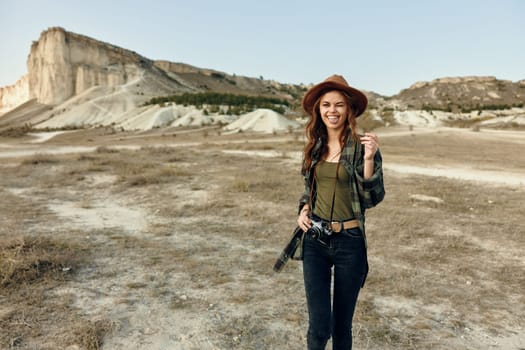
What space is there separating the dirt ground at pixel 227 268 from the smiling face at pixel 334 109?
6.96 feet

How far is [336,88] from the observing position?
2350mm

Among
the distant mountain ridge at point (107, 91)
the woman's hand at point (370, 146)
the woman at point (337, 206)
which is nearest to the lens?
the woman's hand at point (370, 146)

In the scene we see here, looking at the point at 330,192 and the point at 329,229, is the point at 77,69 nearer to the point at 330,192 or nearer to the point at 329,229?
the point at 330,192

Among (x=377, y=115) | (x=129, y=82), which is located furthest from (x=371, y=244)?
(x=129, y=82)

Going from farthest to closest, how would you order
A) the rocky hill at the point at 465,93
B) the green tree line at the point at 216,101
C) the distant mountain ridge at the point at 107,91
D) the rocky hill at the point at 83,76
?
1. the rocky hill at the point at 465,93
2. the rocky hill at the point at 83,76
3. the distant mountain ridge at the point at 107,91
4. the green tree line at the point at 216,101

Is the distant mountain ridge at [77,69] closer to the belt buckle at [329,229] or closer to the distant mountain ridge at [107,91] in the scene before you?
the distant mountain ridge at [107,91]

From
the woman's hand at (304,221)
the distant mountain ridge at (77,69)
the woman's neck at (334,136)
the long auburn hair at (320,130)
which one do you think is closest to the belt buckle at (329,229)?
the woman's hand at (304,221)

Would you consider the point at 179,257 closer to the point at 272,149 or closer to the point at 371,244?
the point at 371,244

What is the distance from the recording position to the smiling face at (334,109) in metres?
2.35

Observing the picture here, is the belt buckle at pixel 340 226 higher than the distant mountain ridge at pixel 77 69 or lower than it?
lower

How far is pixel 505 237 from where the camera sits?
6.19 meters

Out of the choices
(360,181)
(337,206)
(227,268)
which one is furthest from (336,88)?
(227,268)

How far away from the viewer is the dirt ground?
3.38m

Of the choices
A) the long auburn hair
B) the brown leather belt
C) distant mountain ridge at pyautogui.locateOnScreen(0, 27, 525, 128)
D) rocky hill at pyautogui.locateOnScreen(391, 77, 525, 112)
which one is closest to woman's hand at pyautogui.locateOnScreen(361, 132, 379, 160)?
the long auburn hair
